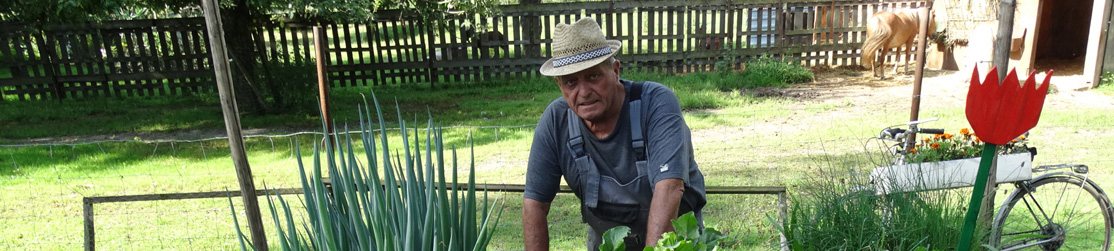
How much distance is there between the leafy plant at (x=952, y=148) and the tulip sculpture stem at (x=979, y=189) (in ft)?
7.67

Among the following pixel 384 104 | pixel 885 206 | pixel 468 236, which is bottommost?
pixel 384 104

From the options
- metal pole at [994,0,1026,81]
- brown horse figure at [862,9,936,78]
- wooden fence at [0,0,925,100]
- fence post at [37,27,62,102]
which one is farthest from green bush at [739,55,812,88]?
fence post at [37,27,62,102]

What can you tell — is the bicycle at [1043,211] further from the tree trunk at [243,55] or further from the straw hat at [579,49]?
the tree trunk at [243,55]

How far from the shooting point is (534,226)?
213 centimetres

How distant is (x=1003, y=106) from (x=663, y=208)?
0.83 metres

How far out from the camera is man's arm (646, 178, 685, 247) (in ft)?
5.97

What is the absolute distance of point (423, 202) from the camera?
41.5 inches

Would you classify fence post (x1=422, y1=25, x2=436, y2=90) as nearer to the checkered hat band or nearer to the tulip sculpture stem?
the checkered hat band

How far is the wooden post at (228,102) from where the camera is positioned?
191cm

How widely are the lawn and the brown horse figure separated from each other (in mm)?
706

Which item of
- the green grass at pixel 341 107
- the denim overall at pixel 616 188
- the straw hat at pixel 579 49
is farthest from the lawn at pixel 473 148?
the straw hat at pixel 579 49

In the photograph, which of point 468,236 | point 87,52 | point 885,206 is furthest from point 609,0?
point 468,236

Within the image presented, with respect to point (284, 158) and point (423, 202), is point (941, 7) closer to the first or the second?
point (284, 158)

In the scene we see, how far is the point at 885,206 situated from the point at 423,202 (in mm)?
1820
